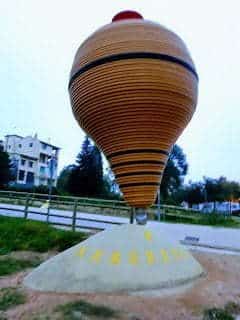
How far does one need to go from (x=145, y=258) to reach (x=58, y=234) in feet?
12.1

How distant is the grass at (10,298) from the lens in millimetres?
4156

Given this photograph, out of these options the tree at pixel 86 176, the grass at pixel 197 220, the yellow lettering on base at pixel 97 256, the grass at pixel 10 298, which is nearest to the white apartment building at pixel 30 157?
the tree at pixel 86 176

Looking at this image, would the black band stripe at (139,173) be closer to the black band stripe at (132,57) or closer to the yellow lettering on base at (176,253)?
the yellow lettering on base at (176,253)

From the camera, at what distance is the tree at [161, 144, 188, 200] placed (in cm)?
4584

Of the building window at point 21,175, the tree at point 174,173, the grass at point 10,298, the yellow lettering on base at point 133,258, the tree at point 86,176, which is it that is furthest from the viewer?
the building window at point 21,175

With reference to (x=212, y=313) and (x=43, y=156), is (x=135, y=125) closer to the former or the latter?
(x=212, y=313)

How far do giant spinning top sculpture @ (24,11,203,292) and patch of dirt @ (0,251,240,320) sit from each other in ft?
1.23

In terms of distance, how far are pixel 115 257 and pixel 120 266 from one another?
8.0 inches

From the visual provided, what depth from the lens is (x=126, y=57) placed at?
565 centimetres

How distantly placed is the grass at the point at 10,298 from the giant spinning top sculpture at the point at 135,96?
2.28 metres

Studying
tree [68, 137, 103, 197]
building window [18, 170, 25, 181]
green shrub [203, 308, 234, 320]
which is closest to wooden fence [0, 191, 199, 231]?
green shrub [203, 308, 234, 320]

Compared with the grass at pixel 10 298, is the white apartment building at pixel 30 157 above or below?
above

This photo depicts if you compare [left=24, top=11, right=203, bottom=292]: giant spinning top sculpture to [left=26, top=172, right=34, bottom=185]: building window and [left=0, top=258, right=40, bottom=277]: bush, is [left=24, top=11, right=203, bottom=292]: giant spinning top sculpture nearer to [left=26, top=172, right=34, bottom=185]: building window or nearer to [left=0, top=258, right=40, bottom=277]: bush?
[left=0, top=258, right=40, bottom=277]: bush

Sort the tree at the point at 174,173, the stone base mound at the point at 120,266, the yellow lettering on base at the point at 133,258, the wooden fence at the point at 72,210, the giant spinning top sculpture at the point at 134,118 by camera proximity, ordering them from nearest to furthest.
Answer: the stone base mound at the point at 120,266 < the yellow lettering on base at the point at 133,258 < the giant spinning top sculpture at the point at 134,118 < the wooden fence at the point at 72,210 < the tree at the point at 174,173
